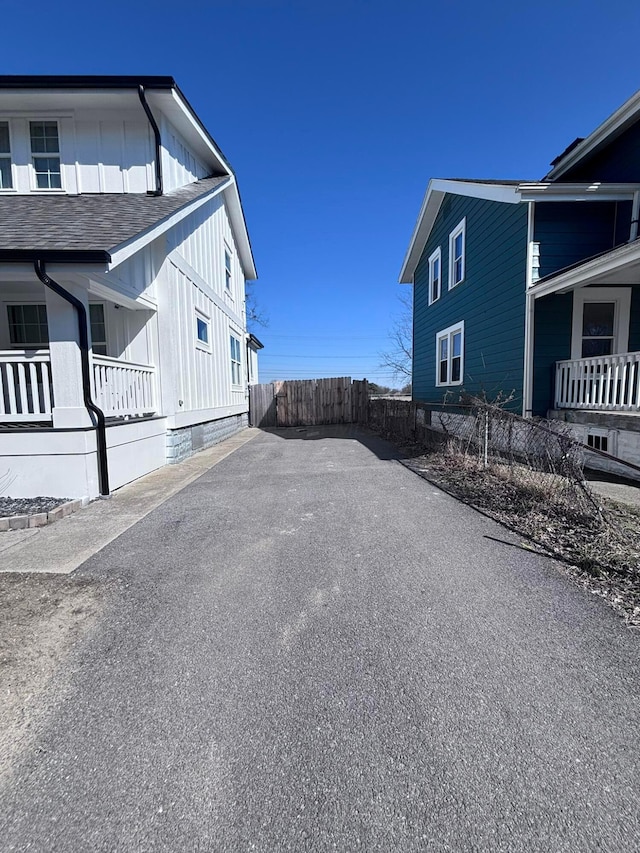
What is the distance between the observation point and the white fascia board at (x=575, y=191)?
296 inches

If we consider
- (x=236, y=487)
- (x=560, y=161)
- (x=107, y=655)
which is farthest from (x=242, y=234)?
(x=107, y=655)

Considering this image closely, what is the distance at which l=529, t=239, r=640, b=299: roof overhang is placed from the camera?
5809mm

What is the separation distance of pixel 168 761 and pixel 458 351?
1145cm

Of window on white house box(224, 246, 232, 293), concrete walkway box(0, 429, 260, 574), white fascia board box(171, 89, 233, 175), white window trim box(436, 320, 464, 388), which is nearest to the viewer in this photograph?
concrete walkway box(0, 429, 260, 574)

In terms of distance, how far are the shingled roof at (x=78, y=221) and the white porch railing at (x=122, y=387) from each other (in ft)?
4.75

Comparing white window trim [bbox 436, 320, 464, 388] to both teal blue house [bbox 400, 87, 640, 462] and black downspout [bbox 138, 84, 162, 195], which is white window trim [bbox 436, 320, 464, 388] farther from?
black downspout [bbox 138, 84, 162, 195]

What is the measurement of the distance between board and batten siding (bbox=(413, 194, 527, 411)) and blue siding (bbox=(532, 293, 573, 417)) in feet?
0.97

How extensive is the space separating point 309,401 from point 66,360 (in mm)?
12184

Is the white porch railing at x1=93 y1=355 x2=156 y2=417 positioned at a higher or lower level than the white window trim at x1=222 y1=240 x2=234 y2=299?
lower

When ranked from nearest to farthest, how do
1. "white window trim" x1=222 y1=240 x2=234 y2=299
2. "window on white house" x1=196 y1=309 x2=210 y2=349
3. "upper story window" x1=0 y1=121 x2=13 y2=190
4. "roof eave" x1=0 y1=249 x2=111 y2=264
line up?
"roof eave" x1=0 y1=249 x2=111 y2=264, "upper story window" x1=0 y1=121 x2=13 y2=190, "window on white house" x1=196 y1=309 x2=210 y2=349, "white window trim" x1=222 y1=240 x2=234 y2=299

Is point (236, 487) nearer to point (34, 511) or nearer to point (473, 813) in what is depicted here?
point (34, 511)

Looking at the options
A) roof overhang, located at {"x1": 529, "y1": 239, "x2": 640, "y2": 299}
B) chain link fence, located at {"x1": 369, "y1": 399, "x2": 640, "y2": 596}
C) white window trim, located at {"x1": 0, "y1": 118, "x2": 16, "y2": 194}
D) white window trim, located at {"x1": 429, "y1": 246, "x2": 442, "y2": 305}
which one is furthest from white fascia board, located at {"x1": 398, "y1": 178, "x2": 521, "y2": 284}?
white window trim, located at {"x1": 0, "y1": 118, "x2": 16, "y2": 194}

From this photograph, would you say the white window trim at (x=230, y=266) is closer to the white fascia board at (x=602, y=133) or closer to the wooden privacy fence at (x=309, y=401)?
the wooden privacy fence at (x=309, y=401)

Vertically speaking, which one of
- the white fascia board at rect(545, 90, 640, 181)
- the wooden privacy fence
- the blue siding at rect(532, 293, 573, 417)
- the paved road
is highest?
the white fascia board at rect(545, 90, 640, 181)
